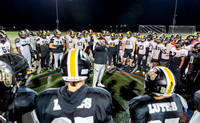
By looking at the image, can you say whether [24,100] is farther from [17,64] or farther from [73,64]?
[17,64]

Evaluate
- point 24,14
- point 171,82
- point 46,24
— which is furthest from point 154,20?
point 171,82

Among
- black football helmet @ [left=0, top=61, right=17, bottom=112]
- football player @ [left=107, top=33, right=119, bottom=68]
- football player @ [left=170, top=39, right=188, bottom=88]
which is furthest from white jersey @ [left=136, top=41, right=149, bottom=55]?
black football helmet @ [left=0, top=61, right=17, bottom=112]

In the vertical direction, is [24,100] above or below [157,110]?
above

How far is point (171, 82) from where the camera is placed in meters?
1.98

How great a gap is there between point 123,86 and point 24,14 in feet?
152

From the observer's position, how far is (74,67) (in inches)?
74.5

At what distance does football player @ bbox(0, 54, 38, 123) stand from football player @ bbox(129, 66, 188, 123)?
131 cm

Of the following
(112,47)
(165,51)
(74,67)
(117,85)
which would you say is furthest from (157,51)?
(74,67)

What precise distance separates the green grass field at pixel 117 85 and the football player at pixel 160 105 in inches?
90.6

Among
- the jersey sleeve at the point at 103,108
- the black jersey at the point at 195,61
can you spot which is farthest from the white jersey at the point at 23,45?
the black jersey at the point at 195,61

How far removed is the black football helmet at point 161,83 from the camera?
196 cm

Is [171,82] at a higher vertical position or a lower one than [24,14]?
lower

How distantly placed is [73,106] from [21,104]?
2.06 feet

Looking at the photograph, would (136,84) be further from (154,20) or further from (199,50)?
(154,20)
